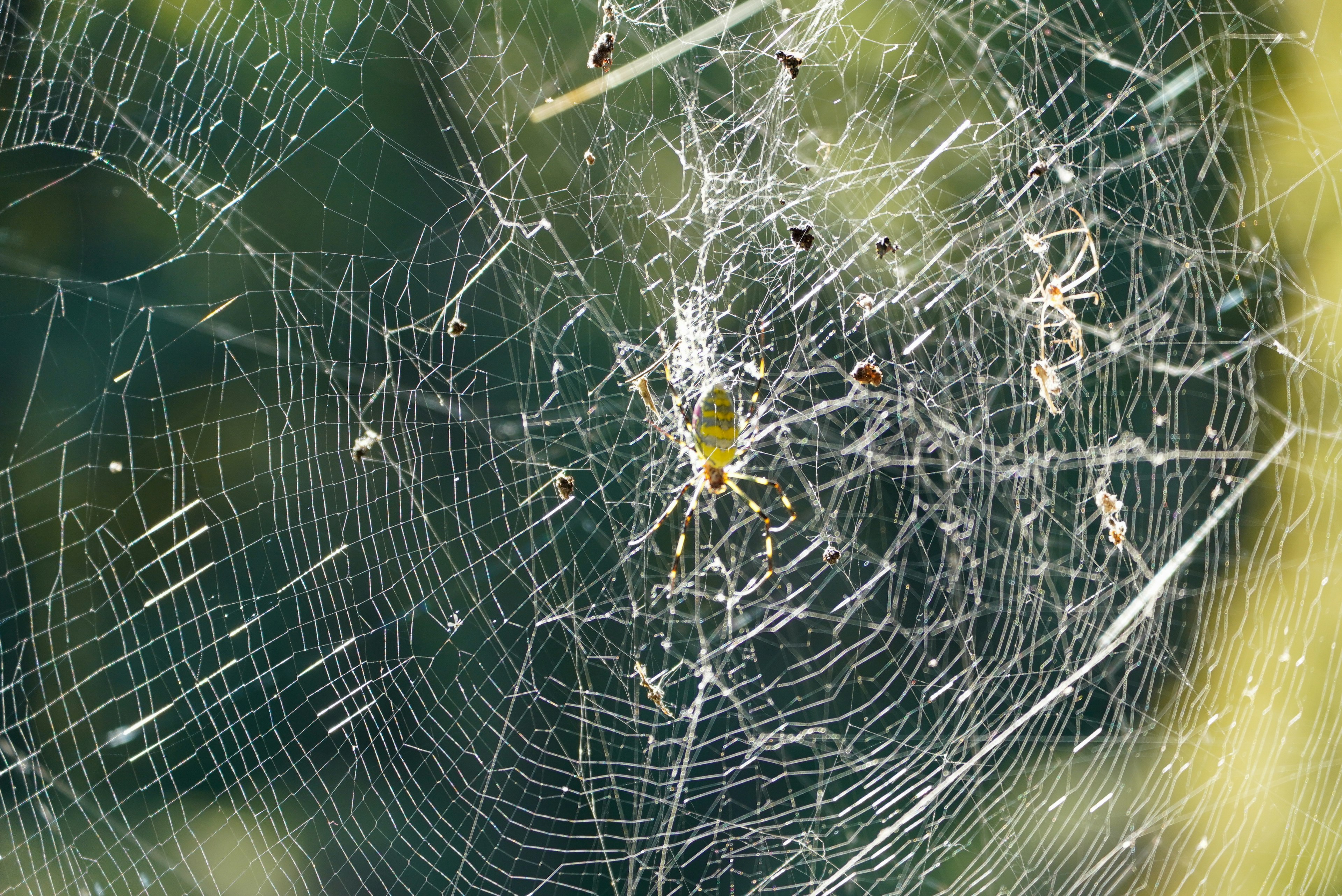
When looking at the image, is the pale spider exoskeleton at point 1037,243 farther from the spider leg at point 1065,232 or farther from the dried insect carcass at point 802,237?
the dried insect carcass at point 802,237

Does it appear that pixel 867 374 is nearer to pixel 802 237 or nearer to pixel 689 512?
pixel 802 237

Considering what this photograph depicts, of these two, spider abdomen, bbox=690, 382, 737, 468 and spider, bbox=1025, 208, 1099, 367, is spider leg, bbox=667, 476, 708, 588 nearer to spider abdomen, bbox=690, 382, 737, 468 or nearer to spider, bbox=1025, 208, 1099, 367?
spider abdomen, bbox=690, 382, 737, 468

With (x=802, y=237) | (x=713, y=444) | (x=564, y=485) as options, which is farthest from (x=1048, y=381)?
(x=564, y=485)

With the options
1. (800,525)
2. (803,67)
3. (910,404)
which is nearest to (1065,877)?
(800,525)

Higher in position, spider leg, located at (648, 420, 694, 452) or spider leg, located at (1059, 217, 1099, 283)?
spider leg, located at (1059, 217, 1099, 283)

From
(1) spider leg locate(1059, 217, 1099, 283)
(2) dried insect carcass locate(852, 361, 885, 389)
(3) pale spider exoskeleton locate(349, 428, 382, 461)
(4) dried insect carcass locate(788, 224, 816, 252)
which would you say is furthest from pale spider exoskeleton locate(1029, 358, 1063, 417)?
(3) pale spider exoskeleton locate(349, 428, 382, 461)
